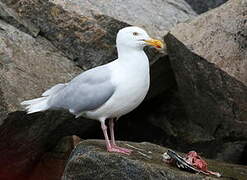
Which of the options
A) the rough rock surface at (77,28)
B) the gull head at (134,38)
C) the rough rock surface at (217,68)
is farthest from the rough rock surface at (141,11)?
the gull head at (134,38)

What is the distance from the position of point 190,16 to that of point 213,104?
219cm

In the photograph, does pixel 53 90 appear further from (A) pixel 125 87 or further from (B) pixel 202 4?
(B) pixel 202 4

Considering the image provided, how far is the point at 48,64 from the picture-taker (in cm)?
816

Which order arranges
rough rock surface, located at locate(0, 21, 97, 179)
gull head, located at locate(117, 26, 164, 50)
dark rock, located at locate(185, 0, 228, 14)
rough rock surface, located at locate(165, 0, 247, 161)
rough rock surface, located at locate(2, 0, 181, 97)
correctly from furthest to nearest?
1. dark rock, located at locate(185, 0, 228, 14)
2. rough rock surface, located at locate(2, 0, 181, 97)
3. rough rock surface, located at locate(165, 0, 247, 161)
4. rough rock surface, located at locate(0, 21, 97, 179)
5. gull head, located at locate(117, 26, 164, 50)

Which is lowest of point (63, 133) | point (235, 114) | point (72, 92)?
point (63, 133)

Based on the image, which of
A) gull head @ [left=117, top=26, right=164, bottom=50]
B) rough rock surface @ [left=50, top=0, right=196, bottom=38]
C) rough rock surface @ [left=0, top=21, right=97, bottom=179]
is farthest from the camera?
rough rock surface @ [left=50, top=0, right=196, bottom=38]

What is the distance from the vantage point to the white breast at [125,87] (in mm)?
6652

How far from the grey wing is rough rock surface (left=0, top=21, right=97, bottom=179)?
0.68m

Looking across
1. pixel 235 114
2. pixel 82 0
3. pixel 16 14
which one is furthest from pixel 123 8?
pixel 235 114

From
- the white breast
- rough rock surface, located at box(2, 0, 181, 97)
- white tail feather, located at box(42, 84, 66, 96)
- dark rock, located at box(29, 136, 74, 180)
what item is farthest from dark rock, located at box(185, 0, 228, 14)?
the white breast

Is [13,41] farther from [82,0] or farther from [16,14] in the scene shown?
[82,0]

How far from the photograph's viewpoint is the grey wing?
670cm

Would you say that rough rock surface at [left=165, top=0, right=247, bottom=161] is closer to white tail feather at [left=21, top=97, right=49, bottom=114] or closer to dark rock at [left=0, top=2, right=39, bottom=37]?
dark rock at [left=0, top=2, right=39, bottom=37]

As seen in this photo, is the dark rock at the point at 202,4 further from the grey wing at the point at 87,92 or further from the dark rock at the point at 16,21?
the grey wing at the point at 87,92
